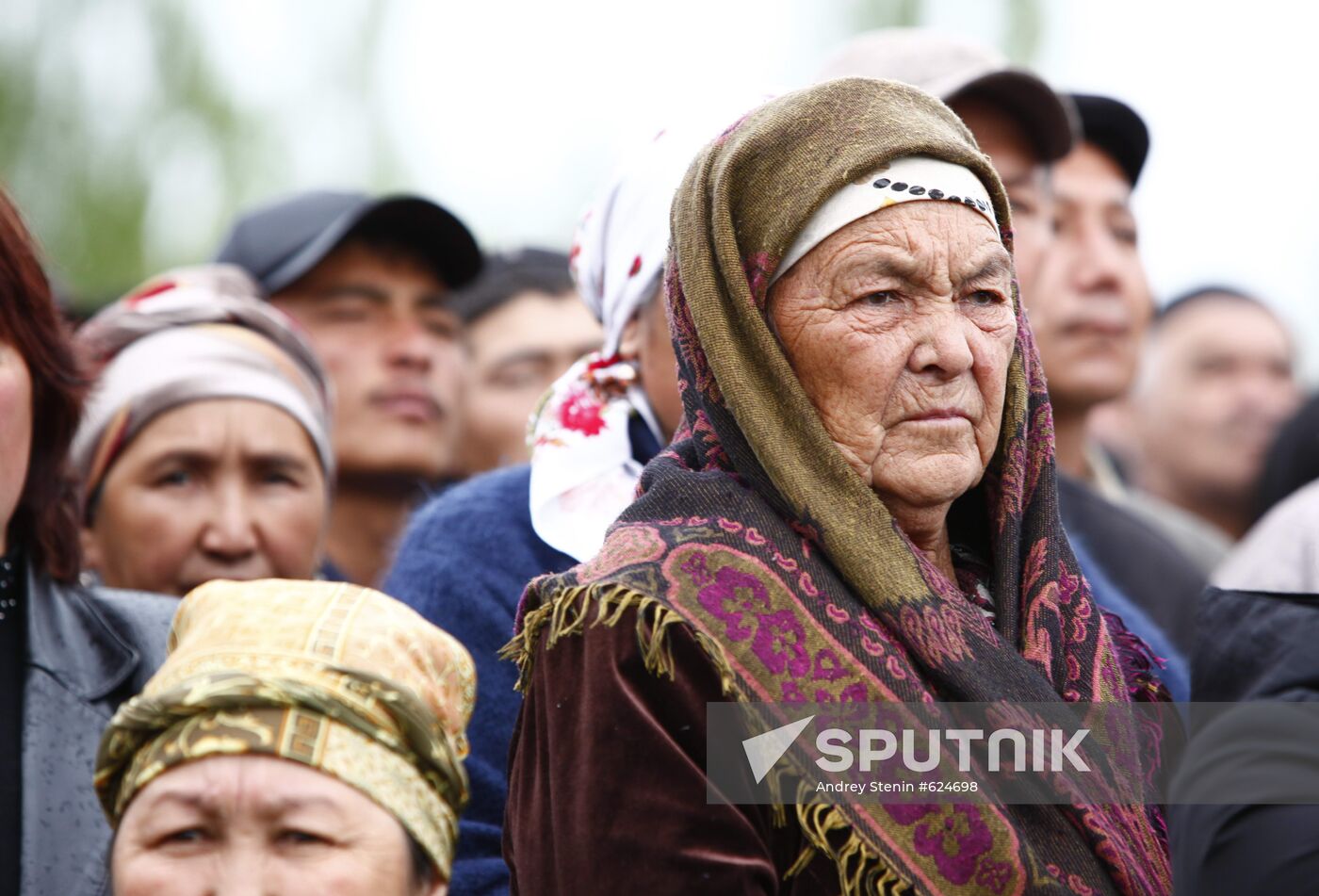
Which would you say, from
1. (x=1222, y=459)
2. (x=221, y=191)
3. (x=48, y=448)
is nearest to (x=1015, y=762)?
(x=48, y=448)

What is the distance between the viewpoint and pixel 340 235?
5375mm

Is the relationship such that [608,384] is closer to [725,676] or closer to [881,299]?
[881,299]

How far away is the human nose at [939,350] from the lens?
2795 mm

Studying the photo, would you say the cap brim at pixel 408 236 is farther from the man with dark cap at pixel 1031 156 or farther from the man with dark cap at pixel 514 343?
the man with dark cap at pixel 1031 156

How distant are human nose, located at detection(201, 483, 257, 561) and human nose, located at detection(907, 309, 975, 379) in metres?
1.96

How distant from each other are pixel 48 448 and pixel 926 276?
183 cm

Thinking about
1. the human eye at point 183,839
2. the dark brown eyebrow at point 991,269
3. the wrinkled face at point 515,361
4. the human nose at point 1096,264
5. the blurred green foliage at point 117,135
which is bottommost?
the blurred green foliage at point 117,135

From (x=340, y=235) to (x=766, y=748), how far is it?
10.7 feet

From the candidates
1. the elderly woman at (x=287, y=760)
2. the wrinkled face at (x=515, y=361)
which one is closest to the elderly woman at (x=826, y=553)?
the elderly woman at (x=287, y=760)

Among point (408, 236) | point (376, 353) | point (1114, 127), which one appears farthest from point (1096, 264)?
A: point (376, 353)

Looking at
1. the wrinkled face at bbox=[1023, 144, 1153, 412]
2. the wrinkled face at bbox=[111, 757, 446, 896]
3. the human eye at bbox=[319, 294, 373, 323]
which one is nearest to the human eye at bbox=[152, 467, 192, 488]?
the human eye at bbox=[319, 294, 373, 323]

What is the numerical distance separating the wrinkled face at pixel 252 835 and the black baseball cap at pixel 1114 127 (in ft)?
12.3

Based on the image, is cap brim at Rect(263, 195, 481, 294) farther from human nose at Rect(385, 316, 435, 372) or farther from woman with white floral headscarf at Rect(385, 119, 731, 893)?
woman with white floral headscarf at Rect(385, 119, 731, 893)

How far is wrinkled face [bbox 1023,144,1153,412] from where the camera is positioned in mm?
5500
